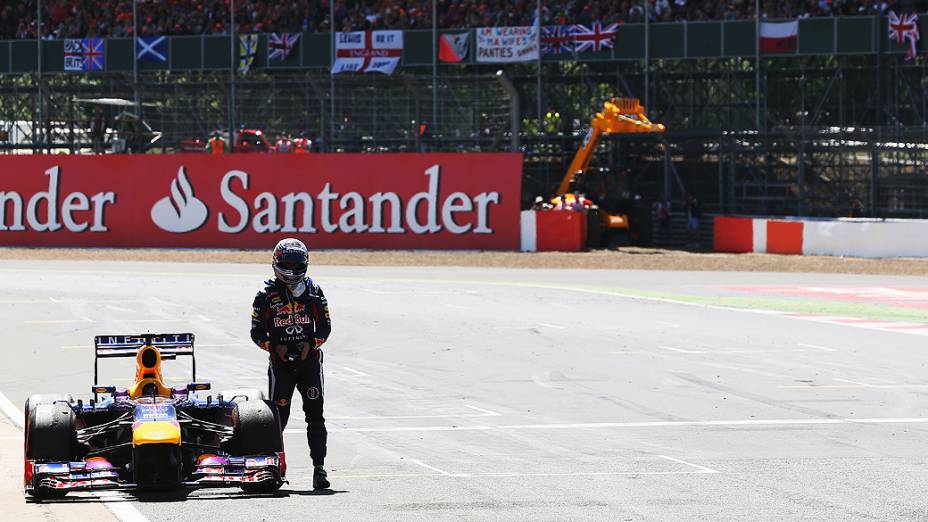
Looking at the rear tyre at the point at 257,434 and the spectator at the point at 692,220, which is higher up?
the spectator at the point at 692,220

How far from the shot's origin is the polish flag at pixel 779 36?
4406 cm

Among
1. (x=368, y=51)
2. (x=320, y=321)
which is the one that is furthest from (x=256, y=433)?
(x=368, y=51)

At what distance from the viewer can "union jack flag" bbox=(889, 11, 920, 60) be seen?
1688 inches

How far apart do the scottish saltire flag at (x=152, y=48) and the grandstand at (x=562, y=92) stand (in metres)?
0.25

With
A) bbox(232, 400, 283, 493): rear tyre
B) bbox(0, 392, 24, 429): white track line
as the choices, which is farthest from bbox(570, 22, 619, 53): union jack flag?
bbox(232, 400, 283, 493): rear tyre

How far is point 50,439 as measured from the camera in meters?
8.76

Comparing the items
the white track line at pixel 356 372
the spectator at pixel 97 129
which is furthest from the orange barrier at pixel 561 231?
the white track line at pixel 356 372

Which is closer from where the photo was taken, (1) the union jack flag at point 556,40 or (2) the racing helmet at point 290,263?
(2) the racing helmet at point 290,263

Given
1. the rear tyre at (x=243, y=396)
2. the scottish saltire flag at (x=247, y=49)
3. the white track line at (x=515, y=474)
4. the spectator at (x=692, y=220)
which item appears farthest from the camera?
the scottish saltire flag at (x=247, y=49)

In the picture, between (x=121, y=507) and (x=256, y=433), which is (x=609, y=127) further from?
(x=121, y=507)

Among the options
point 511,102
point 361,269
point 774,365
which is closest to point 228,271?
point 361,269

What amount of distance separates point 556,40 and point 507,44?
1524 millimetres

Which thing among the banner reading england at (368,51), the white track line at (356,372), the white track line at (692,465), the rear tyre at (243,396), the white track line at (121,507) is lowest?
the white track line at (356,372)

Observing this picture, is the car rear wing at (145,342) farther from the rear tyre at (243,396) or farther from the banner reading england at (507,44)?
the banner reading england at (507,44)
